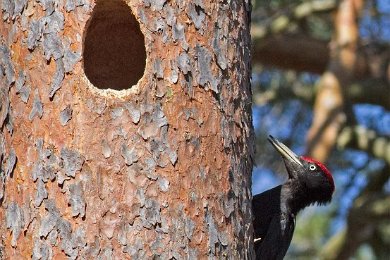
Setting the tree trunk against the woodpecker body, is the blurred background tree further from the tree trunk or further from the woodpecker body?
the tree trunk

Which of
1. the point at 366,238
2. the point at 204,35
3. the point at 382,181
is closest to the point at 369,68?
the point at 382,181

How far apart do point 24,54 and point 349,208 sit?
4.59 metres

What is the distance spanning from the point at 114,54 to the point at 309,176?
1715 mm

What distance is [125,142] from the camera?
3.34 meters

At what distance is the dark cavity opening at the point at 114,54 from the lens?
3.97 meters

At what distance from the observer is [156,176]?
10.9 feet

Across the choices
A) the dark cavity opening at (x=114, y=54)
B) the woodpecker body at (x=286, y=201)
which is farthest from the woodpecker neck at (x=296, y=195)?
the dark cavity opening at (x=114, y=54)

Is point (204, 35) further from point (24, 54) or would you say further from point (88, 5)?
point (24, 54)

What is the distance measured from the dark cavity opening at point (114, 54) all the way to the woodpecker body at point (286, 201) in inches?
46.4

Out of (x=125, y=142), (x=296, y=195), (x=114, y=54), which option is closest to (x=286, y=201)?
(x=296, y=195)

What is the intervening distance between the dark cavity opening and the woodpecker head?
1.41 m

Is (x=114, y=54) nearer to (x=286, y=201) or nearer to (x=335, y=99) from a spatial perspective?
(x=286, y=201)

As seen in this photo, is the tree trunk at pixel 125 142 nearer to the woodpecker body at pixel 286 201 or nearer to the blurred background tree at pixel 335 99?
the woodpecker body at pixel 286 201

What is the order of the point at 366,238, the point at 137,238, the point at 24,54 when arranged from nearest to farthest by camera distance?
the point at 137,238, the point at 24,54, the point at 366,238
